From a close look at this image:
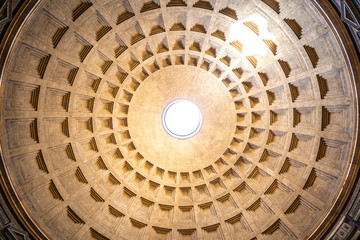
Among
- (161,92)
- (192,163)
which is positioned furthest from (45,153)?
(192,163)

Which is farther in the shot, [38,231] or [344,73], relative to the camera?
[38,231]

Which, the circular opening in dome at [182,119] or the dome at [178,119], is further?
the circular opening in dome at [182,119]

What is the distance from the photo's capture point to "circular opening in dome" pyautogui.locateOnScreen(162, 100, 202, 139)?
2323cm

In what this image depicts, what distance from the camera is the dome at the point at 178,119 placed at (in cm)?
1678

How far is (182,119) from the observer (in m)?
25.1

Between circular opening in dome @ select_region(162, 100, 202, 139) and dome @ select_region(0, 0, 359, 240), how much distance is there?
10.1 inches

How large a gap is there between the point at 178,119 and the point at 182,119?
361 millimetres

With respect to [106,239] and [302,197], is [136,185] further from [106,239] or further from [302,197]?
[302,197]

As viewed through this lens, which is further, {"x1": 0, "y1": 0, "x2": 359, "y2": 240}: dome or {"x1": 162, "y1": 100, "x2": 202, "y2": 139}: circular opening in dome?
{"x1": 162, "y1": 100, "x2": 202, "y2": 139}: circular opening in dome

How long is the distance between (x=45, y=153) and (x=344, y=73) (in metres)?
19.3

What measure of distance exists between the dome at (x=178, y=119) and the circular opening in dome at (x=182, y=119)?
0.26 metres

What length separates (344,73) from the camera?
52.0 feet

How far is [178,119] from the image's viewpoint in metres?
25.1

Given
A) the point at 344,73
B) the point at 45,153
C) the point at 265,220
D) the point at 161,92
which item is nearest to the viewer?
the point at 344,73
